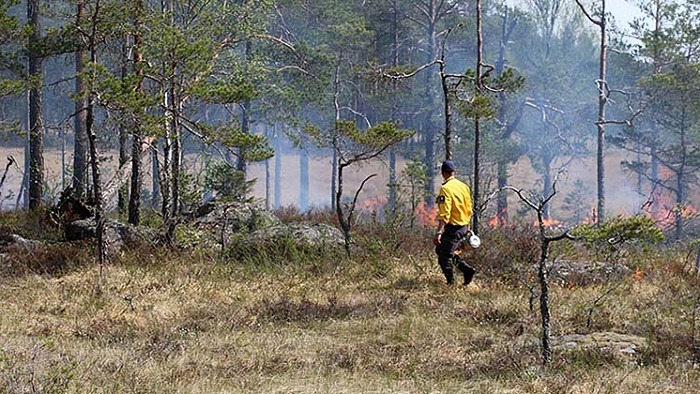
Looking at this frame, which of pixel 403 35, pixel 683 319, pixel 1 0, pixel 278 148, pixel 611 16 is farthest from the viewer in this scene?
pixel 278 148

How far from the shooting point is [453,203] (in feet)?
31.4

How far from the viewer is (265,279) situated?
11.0 metres

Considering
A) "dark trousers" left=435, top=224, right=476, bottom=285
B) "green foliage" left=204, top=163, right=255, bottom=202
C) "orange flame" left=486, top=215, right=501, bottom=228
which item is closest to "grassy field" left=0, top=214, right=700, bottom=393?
"dark trousers" left=435, top=224, right=476, bottom=285

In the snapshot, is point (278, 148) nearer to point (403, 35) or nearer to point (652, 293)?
point (403, 35)

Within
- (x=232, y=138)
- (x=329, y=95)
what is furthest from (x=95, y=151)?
(x=329, y=95)

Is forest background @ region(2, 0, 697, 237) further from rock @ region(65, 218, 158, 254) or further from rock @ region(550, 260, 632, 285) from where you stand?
rock @ region(550, 260, 632, 285)

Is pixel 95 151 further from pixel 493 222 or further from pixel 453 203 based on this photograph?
pixel 493 222

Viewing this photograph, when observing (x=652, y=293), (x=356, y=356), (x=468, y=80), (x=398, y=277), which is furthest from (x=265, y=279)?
(x=652, y=293)

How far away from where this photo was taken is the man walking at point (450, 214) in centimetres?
948

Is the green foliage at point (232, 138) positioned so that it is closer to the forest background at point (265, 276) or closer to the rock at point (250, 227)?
the forest background at point (265, 276)

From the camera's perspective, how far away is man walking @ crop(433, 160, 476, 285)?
31.1 feet

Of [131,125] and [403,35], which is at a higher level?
[403,35]

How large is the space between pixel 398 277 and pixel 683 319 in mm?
4374

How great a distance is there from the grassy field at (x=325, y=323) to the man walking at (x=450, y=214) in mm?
655
